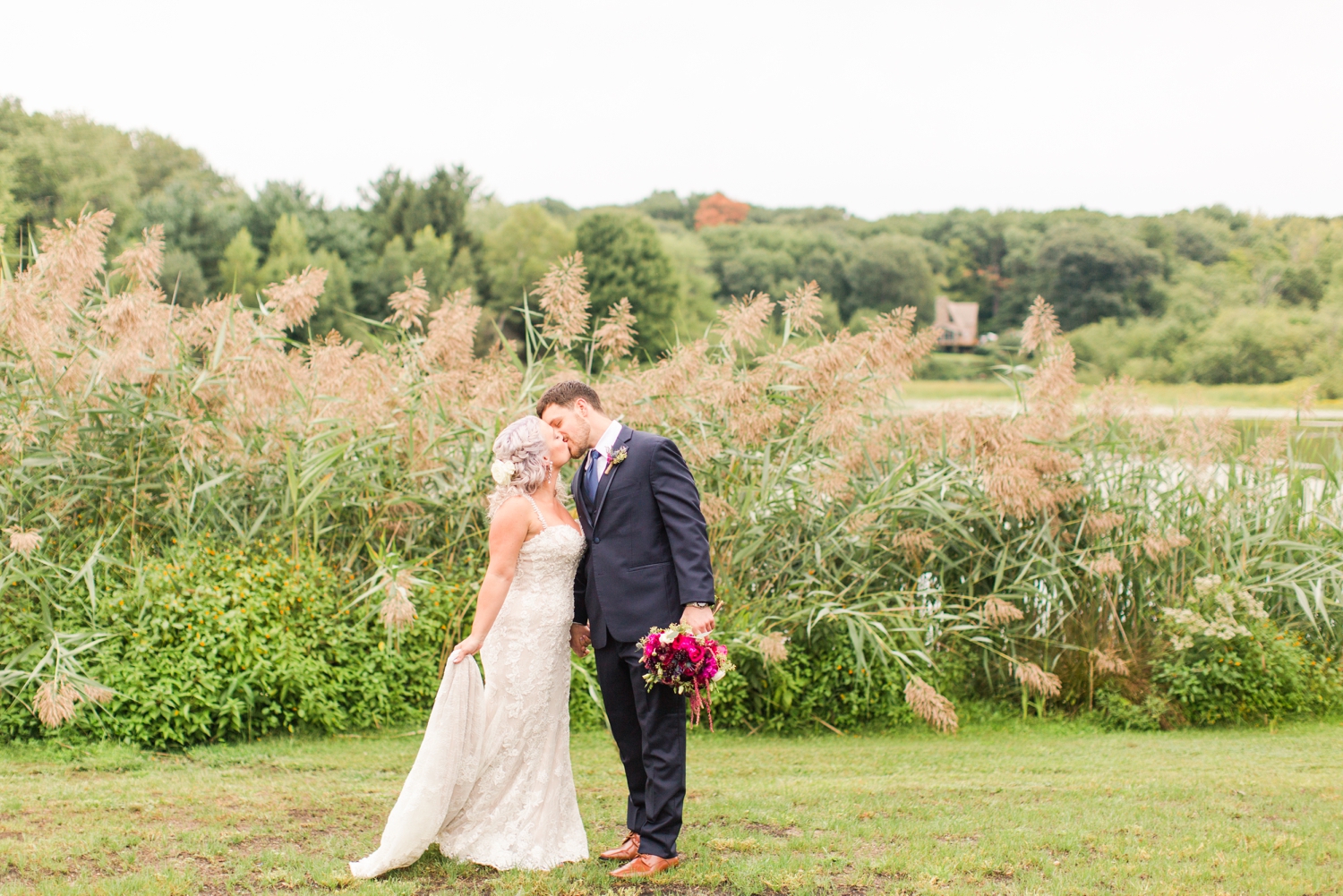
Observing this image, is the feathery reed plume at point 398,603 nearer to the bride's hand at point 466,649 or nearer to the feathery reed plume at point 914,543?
the bride's hand at point 466,649

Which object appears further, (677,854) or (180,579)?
(180,579)

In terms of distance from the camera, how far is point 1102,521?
6.30 meters

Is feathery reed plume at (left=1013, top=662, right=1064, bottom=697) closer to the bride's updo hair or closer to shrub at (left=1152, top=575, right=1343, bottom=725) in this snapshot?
shrub at (left=1152, top=575, right=1343, bottom=725)

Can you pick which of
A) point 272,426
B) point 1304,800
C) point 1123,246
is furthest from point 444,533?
point 1123,246

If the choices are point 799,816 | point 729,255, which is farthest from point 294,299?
point 729,255

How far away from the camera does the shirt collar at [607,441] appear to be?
367 cm

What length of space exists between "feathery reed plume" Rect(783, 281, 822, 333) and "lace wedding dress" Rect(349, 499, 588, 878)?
3035mm

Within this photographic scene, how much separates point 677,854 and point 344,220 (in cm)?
4849

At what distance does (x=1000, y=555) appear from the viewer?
6387 millimetres

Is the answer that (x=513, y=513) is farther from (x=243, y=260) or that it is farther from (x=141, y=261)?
(x=243, y=260)

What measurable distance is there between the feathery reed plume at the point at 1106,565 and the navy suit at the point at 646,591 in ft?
11.9

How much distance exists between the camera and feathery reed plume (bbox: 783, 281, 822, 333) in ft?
20.7

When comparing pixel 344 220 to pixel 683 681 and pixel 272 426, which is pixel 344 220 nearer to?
pixel 272 426

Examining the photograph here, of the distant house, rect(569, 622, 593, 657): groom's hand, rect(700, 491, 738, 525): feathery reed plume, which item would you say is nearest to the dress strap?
rect(569, 622, 593, 657): groom's hand
